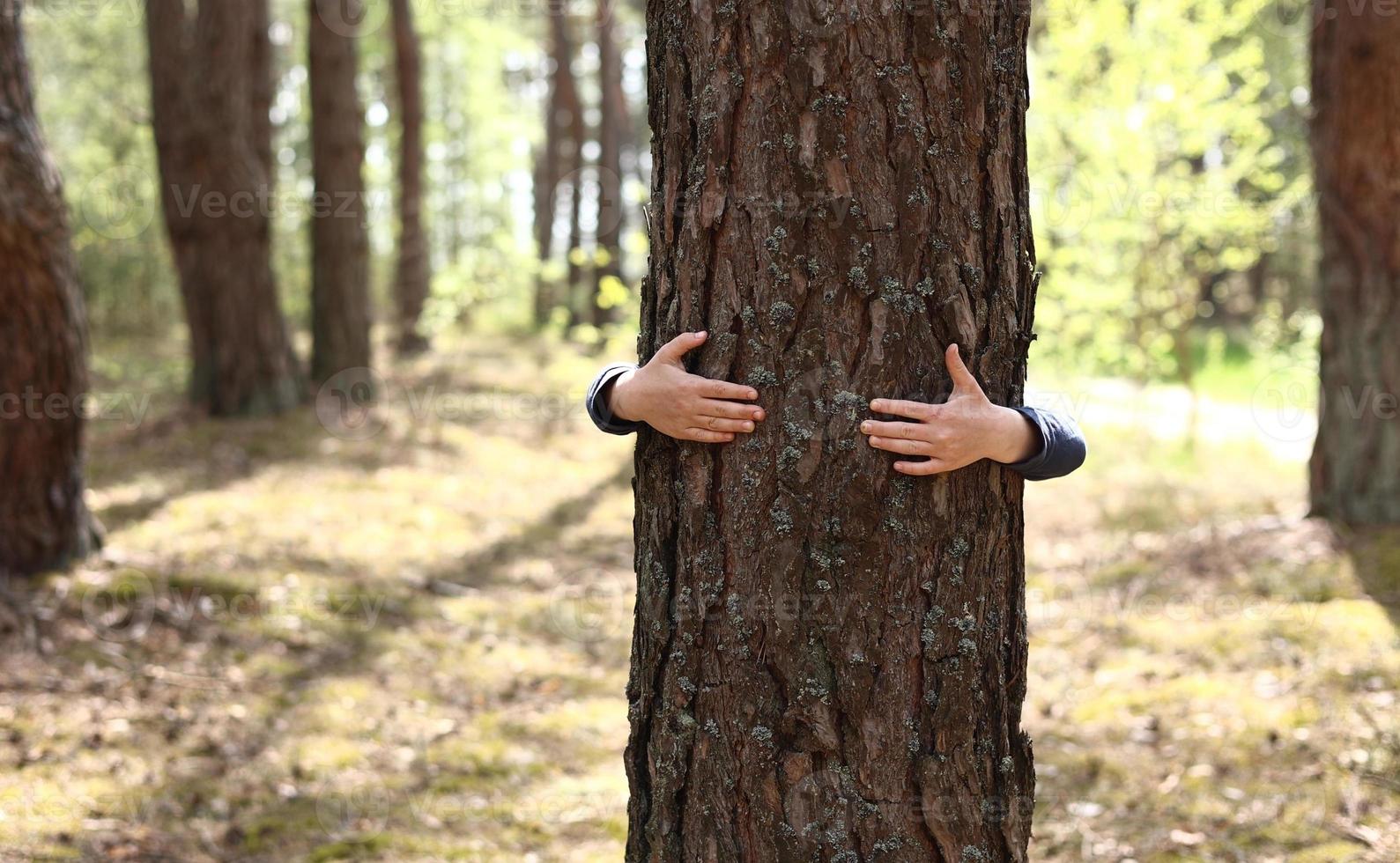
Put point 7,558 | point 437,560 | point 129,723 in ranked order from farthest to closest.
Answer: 1. point 437,560
2. point 7,558
3. point 129,723

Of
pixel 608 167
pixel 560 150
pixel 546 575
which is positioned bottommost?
pixel 546 575

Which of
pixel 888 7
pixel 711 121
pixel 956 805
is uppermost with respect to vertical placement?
pixel 888 7

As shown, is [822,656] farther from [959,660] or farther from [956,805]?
[956,805]

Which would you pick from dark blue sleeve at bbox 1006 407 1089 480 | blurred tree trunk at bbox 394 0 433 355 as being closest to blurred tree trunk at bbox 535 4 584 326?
blurred tree trunk at bbox 394 0 433 355

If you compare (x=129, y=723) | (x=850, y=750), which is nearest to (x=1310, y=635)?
(x=850, y=750)

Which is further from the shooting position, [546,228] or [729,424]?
[546,228]

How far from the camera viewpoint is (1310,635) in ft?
16.6

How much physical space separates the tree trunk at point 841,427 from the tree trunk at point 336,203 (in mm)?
9926

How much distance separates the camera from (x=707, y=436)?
2.12 m

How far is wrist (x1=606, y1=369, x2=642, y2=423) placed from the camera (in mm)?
2201

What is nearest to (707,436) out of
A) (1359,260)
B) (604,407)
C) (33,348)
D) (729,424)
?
(729,424)

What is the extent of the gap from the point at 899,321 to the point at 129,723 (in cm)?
391

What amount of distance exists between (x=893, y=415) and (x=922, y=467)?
0.11 metres

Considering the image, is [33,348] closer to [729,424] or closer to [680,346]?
[680,346]
